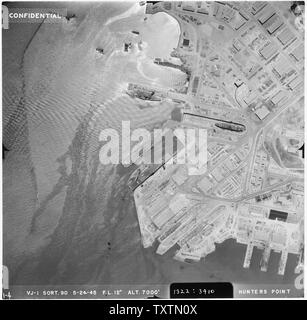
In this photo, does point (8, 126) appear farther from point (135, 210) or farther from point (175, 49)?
point (175, 49)

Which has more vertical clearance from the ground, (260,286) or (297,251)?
(297,251)

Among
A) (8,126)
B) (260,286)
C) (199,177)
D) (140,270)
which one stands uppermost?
(8,126)

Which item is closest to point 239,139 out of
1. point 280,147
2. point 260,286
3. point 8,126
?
point 280,147
